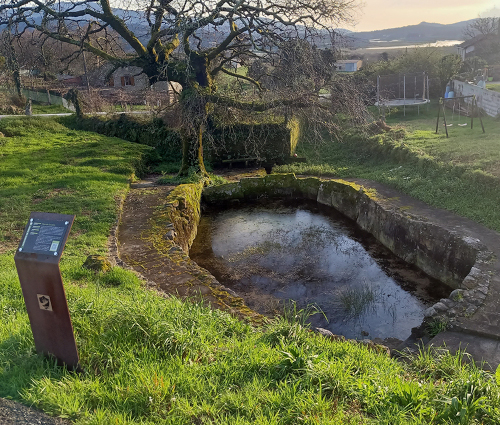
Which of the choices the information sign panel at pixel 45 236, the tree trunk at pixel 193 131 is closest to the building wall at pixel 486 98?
the tree trunk at pixel 193 131

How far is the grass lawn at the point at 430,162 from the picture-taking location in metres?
10.6

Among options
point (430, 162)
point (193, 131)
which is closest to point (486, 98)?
point (430, 162)

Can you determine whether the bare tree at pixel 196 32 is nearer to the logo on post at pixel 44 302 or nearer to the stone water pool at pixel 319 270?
the stone water pool at pixel 319 270

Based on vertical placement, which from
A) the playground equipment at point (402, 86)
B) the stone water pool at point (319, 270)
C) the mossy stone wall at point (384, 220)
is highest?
the playground equipment at point (402, 86)

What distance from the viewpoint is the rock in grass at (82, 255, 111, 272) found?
6824 mm

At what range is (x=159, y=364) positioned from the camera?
11.9 ft

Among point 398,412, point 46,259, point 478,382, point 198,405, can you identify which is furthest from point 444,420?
point 46,259

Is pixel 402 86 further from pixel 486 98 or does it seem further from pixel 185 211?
pixel 185 211

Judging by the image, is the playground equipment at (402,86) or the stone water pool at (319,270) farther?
the playground equipment at (402,86)

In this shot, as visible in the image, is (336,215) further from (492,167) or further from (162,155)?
(162,155)

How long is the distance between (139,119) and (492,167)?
596 inches

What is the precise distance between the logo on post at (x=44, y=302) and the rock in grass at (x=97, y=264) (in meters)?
3.26

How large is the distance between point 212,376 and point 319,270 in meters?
6.35

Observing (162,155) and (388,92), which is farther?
(388,92)
